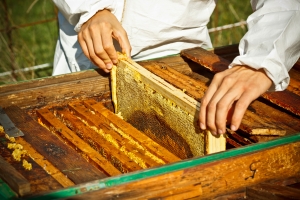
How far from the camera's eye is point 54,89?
2262mm

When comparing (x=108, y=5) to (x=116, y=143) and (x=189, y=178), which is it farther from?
(x=189, y=178)

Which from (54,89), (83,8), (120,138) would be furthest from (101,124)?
(83,8)

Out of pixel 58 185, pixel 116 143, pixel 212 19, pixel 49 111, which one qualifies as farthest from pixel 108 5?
pixel 212 19

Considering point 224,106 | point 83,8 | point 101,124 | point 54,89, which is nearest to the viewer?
point 224,106

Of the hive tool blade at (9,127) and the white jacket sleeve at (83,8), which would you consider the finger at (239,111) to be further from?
the white jacket sleeve at (83,8)

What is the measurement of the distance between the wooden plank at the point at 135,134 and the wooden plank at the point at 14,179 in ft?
1.71

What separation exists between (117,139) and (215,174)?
536mm

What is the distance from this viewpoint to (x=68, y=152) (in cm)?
178

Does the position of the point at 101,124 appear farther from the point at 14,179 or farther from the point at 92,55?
the point at 14,179

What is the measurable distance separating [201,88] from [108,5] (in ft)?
2.19

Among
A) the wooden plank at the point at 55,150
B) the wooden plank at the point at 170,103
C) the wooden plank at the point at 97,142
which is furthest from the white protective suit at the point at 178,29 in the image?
the wooden plank at the point at 55,150

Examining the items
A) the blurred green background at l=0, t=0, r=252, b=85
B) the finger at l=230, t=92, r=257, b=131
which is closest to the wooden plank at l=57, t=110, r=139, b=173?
the finger at l=230, t=92, r=257, b=131

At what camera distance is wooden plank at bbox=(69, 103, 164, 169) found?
1804mm

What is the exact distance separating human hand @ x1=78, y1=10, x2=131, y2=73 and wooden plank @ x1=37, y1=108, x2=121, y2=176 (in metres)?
0.33
